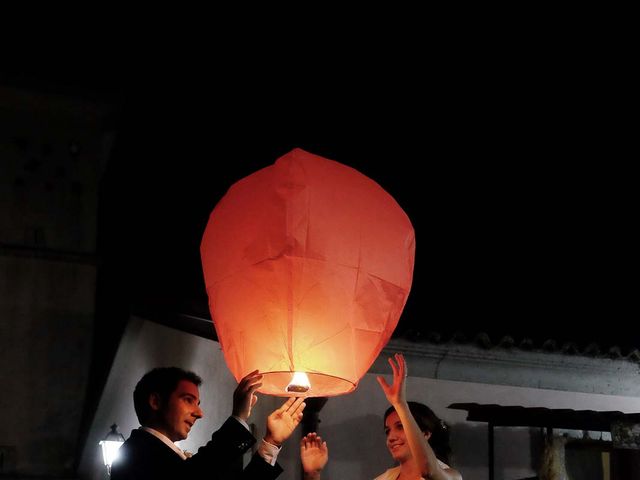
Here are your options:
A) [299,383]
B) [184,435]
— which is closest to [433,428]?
[299,383]

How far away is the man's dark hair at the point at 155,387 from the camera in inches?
191

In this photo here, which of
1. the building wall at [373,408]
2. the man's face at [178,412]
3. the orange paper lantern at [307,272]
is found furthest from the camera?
the building wall at [373,408]

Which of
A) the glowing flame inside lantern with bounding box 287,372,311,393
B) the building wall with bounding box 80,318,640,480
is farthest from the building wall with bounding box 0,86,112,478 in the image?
the glowing flame inside lantern with bounding box 287,372,311,393

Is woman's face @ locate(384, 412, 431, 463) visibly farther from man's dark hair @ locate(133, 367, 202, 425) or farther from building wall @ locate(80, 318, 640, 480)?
building wall @ locate(80, 318, 640, 480)

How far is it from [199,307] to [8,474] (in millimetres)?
7182

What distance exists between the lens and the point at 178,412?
15.9 feet

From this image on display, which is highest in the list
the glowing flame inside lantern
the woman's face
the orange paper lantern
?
the orange paper lantern

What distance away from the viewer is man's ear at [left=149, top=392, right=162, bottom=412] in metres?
4.85

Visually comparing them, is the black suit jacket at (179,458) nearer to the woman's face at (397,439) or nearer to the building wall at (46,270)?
the woman's face at (397,439)

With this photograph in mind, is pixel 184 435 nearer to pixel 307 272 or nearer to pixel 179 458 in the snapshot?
pixel 179 458

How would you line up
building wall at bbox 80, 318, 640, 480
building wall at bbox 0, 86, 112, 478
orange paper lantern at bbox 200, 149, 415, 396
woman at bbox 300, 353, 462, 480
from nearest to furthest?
orange paper lantern at bbox 200, 149, 415, 396
woman at bbox 300, 353, 462, 480
building wall at bbox 80, 318, 640, 480
building wall at bbox 0, 86, 112, 478

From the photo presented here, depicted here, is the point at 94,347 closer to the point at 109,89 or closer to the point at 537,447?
the point at 109,89

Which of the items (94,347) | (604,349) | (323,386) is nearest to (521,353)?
(604,349)

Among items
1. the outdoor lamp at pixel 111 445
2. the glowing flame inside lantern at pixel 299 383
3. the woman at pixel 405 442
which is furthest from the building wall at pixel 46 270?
the glowing flame inside lantern at pixel 299 383
